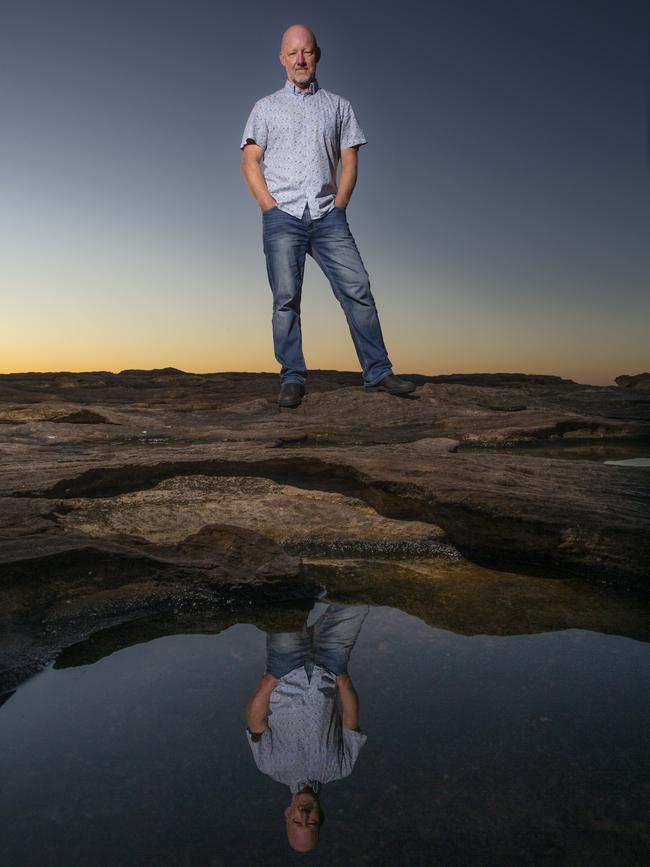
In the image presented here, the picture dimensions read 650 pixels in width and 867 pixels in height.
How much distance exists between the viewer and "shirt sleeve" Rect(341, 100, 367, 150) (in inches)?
151

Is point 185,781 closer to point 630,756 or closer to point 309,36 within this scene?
point 630,756

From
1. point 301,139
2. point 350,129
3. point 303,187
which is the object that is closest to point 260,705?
point 303,187

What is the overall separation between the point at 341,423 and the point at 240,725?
2.74 metres

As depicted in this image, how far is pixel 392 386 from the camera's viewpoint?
4180 mm

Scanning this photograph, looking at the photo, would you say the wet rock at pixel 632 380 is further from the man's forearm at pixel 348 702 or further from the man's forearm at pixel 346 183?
the man's forearm at pixel 348 702

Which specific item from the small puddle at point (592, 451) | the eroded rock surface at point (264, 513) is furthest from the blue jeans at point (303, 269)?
the small puddle at point (592, 451)

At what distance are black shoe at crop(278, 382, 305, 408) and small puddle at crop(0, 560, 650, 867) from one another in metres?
2.72

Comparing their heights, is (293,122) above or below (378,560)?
above

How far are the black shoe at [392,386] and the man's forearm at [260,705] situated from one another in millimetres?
3101

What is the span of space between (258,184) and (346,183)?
1.70 feet

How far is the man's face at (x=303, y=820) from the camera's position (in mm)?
771

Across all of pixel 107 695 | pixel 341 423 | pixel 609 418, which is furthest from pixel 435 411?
pixel 107 695

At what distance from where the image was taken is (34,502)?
205 cm

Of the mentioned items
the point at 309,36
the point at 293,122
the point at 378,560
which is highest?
the point at 309,36
